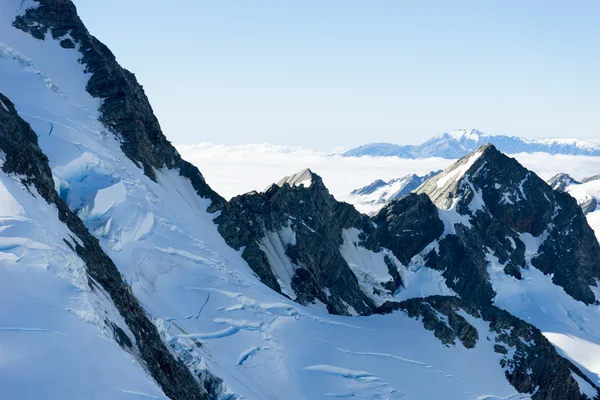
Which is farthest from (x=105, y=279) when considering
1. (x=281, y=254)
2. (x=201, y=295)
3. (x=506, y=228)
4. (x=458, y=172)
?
(x=458, y=172)

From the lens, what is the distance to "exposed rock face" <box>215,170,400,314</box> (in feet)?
310

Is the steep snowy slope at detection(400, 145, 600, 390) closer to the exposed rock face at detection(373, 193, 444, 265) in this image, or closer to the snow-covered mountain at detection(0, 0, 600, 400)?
the snow-covered mountain at detection(0, 0, 600, 400)

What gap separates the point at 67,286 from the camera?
3272 centimetres

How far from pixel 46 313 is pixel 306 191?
98.2 meters

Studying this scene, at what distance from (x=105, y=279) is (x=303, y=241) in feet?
240

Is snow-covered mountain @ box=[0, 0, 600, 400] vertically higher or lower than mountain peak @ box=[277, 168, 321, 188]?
lower

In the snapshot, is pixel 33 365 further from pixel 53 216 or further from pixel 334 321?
pixel 334 321

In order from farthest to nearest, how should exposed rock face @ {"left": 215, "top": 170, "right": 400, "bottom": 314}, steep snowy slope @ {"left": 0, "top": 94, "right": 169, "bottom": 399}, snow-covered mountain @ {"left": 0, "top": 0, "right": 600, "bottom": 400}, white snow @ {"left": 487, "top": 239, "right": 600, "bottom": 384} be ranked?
white snow @ {"left": 487, "top": 239, "right": 600, "bottom": 384}
exposed rock face @ {"left": 215, "top": 170, "right": 400, "bottom": 314}
snow-covered mountain @ {"left": 0, "top": 0, "right": 600, "bottom": 400}
steep snowy slope @ {"left": 0, "top": 94, "right": 169, "bottom": 399}

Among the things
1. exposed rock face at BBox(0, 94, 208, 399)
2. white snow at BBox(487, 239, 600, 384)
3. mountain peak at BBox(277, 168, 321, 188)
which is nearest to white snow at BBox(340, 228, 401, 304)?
mountain peak at BBox(277, 168, 321, 188)

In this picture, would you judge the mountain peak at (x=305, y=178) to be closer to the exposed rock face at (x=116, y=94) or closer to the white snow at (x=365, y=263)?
the white snow at (x=365, y=263)

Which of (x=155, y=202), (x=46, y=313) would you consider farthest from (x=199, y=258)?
(x=46, y=313)

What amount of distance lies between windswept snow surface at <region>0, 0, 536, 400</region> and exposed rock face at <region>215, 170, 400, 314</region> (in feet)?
42.5

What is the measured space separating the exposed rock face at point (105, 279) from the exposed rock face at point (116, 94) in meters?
32.9

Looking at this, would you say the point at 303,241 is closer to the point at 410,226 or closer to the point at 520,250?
the point at 410,226
